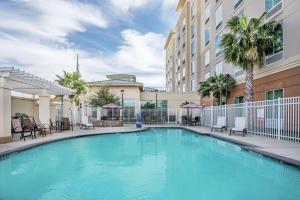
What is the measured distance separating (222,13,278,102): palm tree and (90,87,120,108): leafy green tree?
15132 millimetres

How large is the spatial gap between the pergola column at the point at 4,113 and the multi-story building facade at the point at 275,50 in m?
13.9

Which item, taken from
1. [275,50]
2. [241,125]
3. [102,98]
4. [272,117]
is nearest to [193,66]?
[102,98]

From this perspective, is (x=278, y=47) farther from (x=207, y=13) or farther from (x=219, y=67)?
(x=207, y=13)

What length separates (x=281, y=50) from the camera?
15062 mm

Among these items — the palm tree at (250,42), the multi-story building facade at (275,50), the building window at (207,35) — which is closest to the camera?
the multi-story building facade at (275,50)

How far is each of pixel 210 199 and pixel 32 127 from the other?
10921 millimetres

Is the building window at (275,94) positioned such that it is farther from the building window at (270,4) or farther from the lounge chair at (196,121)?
the lounge chair at (196,121)

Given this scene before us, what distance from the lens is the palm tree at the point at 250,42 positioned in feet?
50.4

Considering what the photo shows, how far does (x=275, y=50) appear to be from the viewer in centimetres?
1559

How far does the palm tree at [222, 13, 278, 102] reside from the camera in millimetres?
15352

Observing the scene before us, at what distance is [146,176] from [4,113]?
7545 millimetres

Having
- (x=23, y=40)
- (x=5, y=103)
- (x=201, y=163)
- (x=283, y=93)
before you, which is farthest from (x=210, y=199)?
(x=23, y=40)

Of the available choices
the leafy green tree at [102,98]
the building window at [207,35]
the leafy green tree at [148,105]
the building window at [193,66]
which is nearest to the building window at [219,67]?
the building window at [207,35]

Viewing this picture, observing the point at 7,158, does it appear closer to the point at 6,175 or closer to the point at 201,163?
the point at 6,175
